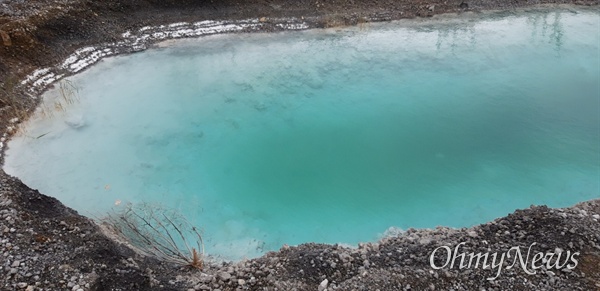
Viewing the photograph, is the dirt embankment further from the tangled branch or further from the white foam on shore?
the white foam on shore

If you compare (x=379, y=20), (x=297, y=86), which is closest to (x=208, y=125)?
(x=297, y=86)

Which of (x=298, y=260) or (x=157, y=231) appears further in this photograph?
(x=157, y=231)

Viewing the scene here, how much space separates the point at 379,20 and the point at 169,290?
12474 mm

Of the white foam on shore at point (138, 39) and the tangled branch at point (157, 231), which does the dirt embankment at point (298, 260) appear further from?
the white foam on shore at point (138, 39)

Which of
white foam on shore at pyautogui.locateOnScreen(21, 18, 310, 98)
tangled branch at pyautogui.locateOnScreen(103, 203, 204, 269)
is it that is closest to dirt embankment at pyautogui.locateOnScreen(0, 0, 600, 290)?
tangled branch at pyautogui.locateOnScreen(103, 203, 204, 269)

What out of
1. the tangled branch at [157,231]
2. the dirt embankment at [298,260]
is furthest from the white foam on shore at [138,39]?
the tangled branch at [157,231]

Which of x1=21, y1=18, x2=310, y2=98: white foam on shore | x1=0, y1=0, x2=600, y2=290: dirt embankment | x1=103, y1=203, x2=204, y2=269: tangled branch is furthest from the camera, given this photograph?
x1=21, y1=18, x2=310, y2=98: white foam on shore

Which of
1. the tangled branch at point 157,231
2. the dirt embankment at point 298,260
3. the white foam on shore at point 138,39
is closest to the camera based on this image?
the dirt embankment at point 298,260

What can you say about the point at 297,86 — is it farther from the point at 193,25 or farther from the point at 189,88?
the point at 193,25

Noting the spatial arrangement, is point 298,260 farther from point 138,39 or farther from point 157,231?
point 138,39

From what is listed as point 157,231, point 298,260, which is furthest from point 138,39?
point 298,260

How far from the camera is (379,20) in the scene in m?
16.2

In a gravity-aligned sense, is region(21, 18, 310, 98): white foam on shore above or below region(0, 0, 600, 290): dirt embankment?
above

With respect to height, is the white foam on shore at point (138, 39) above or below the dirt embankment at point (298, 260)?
above
